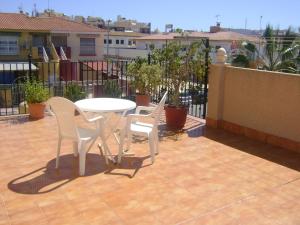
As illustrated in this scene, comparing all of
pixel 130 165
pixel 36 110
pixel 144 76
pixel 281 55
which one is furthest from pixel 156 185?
pixel 281 55

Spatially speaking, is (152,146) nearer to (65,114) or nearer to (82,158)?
(82,158)

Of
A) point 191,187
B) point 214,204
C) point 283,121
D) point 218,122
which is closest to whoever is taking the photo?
point 214,204

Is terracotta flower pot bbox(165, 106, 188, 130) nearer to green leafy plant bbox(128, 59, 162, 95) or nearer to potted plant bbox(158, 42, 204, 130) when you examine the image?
potted plant bbox(158, 42, 204, 130)

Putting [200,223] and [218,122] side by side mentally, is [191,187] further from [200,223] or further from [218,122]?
[218,122]

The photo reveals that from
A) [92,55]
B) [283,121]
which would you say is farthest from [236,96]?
[92,55]

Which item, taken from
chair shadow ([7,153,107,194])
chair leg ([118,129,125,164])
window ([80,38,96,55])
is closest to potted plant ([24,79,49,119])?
chair shadow ([7,153,107,194])

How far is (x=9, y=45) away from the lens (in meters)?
24.9

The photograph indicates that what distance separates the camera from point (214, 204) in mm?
3254

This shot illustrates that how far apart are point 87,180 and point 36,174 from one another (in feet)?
2.06

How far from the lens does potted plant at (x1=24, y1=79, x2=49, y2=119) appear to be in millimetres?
6207

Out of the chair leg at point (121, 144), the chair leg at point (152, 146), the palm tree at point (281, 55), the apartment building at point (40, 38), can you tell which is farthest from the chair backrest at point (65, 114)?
the apartment building at point (40, 38)

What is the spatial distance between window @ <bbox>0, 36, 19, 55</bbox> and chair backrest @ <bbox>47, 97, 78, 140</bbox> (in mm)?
23399

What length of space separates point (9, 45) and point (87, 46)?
663cm

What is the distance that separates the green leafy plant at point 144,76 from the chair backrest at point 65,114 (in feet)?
10.0
